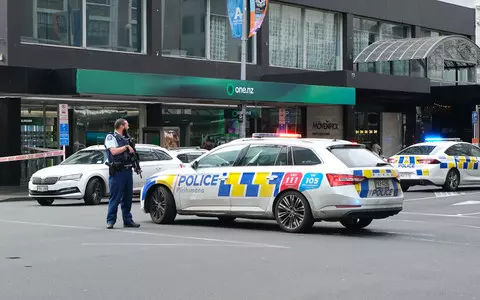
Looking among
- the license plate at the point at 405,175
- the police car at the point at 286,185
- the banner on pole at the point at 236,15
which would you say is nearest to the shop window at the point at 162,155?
the license plate at the point at 405,175

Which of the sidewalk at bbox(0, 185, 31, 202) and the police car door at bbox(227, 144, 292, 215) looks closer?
the police car door at bbox(227, 144, 292, 215)

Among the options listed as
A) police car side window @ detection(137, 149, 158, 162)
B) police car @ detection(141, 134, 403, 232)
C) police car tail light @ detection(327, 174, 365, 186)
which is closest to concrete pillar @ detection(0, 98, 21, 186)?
police car side window @ detection(137, 149, 158, 162)

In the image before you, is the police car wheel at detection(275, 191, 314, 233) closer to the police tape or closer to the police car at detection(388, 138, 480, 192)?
the police car at detection(388, 138, 480, 192)

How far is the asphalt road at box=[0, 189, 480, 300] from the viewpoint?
784cm

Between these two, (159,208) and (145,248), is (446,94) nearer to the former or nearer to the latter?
(159,208)

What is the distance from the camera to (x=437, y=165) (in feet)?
77.4

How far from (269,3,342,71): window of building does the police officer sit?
78.4ft

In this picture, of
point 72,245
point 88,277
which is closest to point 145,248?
point 72,245

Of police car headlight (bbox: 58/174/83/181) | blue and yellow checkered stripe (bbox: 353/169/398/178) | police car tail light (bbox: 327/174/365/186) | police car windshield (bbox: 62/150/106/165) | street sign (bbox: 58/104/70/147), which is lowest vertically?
police car headlight (bbox: 58/174/83/181)

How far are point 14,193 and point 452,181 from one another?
43.5 feet

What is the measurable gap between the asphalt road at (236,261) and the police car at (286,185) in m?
0.34

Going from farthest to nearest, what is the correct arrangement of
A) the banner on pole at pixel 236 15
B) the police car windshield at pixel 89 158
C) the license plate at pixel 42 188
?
the banner on pole at pixel 236 15 < the police car windshield at pixel 89 158 < the license plate at pixel 42 188

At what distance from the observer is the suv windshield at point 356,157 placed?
1259 centimetres

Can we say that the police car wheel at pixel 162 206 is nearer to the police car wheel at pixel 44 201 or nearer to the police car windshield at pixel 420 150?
the police car wheel at pixel 44 201
